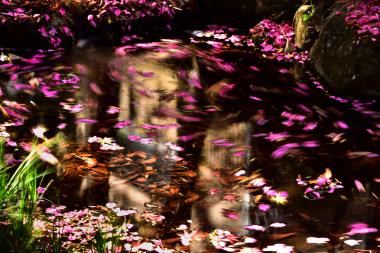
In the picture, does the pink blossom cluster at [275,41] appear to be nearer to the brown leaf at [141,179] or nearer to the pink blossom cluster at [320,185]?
the pink blossom cluster at [320,185]

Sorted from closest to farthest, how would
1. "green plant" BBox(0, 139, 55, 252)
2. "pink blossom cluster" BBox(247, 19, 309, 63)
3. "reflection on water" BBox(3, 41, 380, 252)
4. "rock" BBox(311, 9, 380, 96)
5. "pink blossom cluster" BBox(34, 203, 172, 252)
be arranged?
1. "green plant" BBox(0, 139, 55, 252)
2. "pink blossom cluster" BBox(34, 203, 172, 252)
3. "reflection on water" BBox(3, 41, 380, 252)
4. "rock" BBox(311, 9, 380, 96)
5. "pink blossom cluster" BBox(247, 19, 309, 63)

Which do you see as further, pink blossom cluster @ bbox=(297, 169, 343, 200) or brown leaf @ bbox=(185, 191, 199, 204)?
pink blossom cluster @ bbox=(297, 169, 343, 200)

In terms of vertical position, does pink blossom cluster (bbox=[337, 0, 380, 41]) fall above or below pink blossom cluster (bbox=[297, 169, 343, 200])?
above

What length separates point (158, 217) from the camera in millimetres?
4141

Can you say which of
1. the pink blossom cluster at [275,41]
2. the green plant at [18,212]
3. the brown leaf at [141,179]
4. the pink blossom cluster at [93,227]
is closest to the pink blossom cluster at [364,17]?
the pink blossom cluster at [275,41]

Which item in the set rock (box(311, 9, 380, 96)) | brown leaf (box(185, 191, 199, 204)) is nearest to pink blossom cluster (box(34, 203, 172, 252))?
brown leaf (box(185, 191, 199, 204))

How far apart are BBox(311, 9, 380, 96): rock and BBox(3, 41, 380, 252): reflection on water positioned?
0.76 feet

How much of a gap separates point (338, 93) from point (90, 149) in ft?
11.9

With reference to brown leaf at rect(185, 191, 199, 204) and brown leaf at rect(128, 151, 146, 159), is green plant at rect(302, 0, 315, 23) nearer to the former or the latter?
brown leaf at rect(128, 151, 146, 159)

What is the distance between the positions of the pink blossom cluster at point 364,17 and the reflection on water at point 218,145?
988 mm

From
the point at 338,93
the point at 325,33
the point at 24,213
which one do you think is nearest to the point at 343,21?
the point at 325,33

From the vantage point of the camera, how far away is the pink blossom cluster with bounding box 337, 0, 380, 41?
23.7 feet

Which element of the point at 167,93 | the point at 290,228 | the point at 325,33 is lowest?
the point at 290,228

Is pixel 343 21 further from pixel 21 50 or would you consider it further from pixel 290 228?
pixel 21 50
